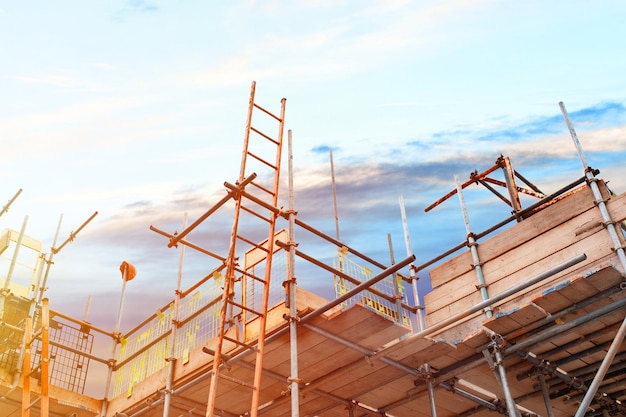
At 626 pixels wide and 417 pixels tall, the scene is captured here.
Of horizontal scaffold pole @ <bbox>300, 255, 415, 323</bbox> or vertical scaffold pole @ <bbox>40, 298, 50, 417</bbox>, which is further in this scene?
vertical scaffold pole @ <bbox>40, 298, 50, 417</bbox>

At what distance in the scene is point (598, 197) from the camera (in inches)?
458

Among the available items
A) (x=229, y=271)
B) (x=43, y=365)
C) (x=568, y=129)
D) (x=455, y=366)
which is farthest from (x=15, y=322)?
(x=568, y=129)

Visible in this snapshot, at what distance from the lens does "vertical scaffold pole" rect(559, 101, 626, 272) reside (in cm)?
1078

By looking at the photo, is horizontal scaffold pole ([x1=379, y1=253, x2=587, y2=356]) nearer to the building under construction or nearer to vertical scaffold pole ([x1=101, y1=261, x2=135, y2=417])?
the building under construction

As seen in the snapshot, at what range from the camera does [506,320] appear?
420 inches

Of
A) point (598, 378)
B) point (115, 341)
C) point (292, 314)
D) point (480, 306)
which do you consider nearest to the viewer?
point (598, 378)

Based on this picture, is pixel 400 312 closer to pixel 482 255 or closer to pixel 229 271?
pixel 482 255

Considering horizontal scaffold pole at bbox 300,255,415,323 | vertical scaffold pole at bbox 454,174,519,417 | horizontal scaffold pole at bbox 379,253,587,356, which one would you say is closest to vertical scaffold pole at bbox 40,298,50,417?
horizontal scaffold pole at bbox 300,255,415,323

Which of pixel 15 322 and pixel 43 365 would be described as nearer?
pixel 43 365

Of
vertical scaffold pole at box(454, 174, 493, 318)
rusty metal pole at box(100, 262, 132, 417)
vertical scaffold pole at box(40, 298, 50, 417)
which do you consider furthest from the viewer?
rusty metal pole at box(100, 262, 132, 417)

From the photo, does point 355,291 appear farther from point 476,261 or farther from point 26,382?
point 26,382

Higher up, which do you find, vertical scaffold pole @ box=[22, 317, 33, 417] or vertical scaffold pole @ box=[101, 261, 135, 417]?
vertical scaffold pole @ box=[101, 261, 135, 417]

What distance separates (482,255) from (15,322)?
13708 mm

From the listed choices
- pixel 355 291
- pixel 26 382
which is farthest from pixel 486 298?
pixel 26 382
